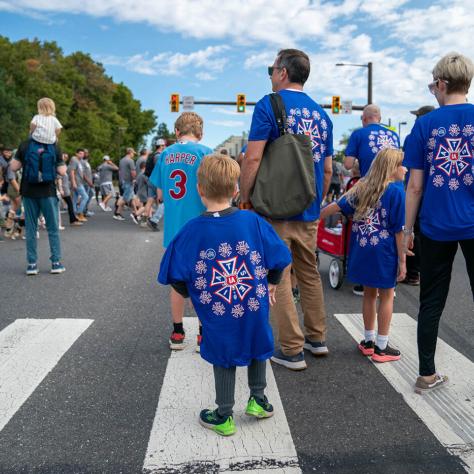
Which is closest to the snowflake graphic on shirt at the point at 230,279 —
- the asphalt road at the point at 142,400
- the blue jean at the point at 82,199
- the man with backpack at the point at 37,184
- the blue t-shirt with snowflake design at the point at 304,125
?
the asphalt road at the point at 142,400

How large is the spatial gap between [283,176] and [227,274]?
1.09 m

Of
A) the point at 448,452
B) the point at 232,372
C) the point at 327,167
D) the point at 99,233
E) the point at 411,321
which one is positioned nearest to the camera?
the point at 448,452

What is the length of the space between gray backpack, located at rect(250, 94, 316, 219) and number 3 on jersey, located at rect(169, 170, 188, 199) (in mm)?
737

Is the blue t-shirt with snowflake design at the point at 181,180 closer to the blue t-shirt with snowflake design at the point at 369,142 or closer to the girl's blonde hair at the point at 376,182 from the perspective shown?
the girl's blonde hair at the point at 376,182

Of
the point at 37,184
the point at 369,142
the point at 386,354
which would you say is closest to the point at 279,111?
the point at 386,354

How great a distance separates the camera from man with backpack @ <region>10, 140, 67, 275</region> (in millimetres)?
6871

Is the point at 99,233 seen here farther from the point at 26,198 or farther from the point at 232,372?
the point at 232,372

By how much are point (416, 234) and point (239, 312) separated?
4755mm

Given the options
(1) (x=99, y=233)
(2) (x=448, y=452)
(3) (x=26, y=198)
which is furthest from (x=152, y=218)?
(2) (x=448, y=452)

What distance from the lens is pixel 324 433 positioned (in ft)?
9.62

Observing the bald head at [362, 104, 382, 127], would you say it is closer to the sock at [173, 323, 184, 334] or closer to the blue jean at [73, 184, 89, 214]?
the sock at [173, 323, 184, 334]

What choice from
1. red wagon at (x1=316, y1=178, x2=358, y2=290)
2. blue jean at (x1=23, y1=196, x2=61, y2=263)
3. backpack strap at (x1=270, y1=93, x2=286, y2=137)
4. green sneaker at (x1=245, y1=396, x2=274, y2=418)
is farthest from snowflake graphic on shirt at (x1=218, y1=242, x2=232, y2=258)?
blue jean at (x1=23, y1=196, x2=61, y2=263)

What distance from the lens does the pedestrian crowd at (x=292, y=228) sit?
2.82 m

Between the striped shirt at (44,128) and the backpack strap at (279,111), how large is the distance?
4.02 meters
